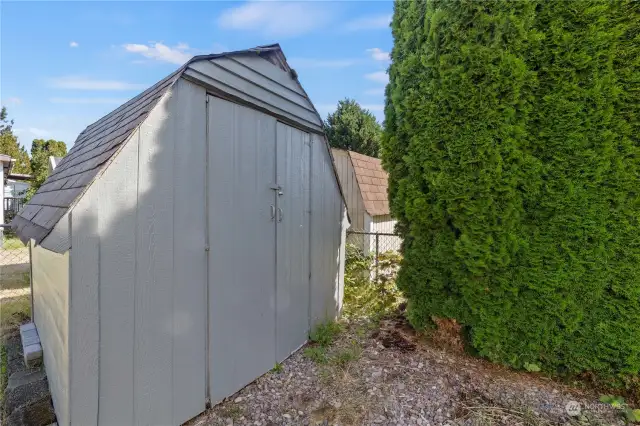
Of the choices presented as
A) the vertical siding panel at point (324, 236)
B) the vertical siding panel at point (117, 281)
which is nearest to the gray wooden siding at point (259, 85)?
the vertical siding panel at point (324, 236)

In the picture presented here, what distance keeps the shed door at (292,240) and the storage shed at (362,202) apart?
320 cm

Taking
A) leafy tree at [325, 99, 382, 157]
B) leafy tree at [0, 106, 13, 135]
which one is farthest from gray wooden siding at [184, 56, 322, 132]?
leafy tree at [0, 106, 13, 135]

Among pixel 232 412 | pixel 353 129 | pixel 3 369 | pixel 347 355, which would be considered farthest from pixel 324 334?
pixel 353 129

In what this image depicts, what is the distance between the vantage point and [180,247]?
2.08 m

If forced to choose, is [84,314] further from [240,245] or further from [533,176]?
[533,176]

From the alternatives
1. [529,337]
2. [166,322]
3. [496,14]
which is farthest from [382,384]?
[496,14]

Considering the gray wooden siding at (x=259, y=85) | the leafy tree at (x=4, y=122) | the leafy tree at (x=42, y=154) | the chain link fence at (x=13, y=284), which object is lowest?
the chain link fence at (x=13, y=284)

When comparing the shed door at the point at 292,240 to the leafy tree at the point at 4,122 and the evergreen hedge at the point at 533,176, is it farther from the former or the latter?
the leafy tree at the point at 4,122

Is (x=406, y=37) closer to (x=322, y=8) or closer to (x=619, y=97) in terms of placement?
(x=322, y=8)

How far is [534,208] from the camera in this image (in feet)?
8.38

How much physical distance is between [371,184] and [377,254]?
308 centimetres

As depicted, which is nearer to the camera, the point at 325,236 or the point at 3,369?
the point at 3,369

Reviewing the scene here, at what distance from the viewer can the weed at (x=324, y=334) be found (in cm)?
354

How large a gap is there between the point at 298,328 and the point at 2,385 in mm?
2705
